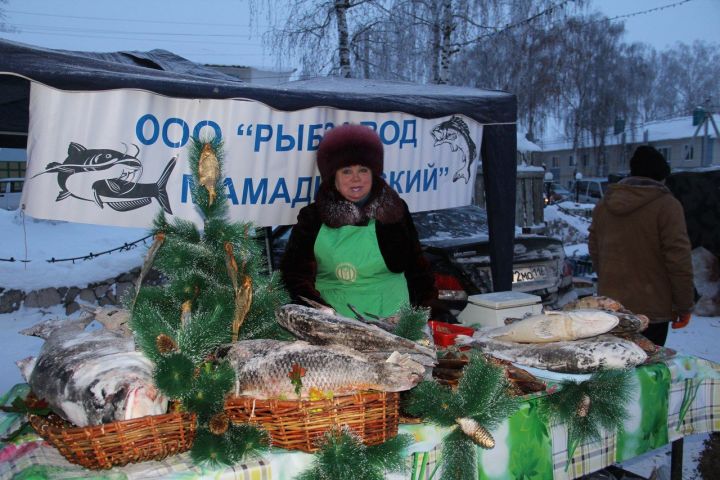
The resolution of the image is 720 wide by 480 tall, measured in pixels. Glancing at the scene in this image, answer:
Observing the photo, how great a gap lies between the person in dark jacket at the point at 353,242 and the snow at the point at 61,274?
6.02ft

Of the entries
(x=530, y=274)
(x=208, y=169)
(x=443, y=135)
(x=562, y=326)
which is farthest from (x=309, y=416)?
(x=530, y=274)

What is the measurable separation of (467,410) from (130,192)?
2.29 m

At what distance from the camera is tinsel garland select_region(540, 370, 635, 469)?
1765 millimetres

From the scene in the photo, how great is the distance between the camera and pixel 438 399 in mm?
1535

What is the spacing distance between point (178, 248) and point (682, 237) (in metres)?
3.02

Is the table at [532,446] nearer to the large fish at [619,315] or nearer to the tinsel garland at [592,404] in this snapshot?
the tinsel garland at [592,404]

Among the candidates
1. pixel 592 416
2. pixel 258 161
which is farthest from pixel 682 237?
pixel 258 161

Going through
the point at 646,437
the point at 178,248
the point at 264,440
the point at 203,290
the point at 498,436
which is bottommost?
the point at 646,437

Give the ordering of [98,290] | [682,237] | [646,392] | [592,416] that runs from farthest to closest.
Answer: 1. [98,290]
2. [682,237]
3. [646,392]
4. [592,416]

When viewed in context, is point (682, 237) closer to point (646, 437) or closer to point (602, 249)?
point (602, 249)

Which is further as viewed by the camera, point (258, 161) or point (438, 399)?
point (258, 161)

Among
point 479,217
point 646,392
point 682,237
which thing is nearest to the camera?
point 646,392

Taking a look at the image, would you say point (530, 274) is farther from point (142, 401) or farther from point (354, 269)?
point (142, 401)

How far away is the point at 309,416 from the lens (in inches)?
54.7
